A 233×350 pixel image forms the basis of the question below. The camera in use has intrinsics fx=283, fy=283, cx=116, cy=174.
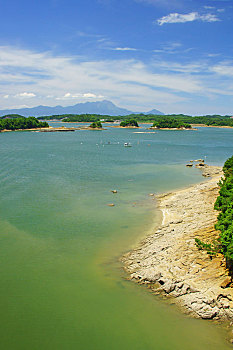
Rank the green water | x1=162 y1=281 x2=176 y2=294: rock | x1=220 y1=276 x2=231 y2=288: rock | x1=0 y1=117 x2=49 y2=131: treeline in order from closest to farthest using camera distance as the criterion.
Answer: the green water
x1=220 y1=276 x2=231 y2=288: rock
x1=162 y1=281 x2=176 y2=294: rock
x1=0 y1=117 x2=49 y2=131: treeline

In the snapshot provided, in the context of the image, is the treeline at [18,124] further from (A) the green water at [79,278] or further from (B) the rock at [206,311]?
(B) the rock at [206,311]

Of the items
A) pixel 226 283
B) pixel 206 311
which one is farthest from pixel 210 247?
Result: pixel 206 311

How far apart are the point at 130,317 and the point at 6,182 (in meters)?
30.9

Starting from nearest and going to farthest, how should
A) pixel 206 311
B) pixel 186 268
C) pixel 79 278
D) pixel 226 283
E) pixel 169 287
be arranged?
pixel 206 311 → pixel 226 283 → pixel 169 287 → pixel 186 268 → pixel 79 278

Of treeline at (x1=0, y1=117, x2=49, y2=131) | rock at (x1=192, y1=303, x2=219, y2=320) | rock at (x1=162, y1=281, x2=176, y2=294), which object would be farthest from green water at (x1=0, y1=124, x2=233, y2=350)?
treeline at (x1=0, y1=117, x2=49, y2=131)

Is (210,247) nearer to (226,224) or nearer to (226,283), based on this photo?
(226,224)

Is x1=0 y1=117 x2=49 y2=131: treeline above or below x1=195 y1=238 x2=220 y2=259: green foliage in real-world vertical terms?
above

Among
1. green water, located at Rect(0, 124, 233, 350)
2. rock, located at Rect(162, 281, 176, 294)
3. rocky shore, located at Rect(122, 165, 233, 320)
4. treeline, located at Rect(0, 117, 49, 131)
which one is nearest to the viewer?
green water, located at Rect(0, 124, 233, 350)

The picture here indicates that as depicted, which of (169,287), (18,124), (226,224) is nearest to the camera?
(169,287)

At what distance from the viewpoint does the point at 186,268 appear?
631 inches

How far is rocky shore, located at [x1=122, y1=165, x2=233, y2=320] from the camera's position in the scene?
13.8 m

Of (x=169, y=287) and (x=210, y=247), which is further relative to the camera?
(x=210, y=247)

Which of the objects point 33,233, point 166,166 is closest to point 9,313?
point 33,233

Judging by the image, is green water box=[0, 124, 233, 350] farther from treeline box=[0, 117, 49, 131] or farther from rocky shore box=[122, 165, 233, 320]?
treeline box=[0, 117, 49, 131]
